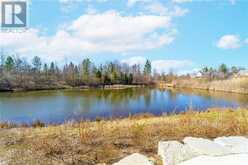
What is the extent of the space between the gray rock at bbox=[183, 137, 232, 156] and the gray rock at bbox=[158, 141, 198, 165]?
83 mm

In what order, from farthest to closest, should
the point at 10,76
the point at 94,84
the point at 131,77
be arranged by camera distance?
the point at 131,77, the point at 94,84, the point at 10,76

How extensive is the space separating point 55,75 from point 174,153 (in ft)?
139

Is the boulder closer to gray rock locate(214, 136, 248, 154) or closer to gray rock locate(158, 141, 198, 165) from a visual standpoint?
gray rock locate(158, 141, 198, 165)

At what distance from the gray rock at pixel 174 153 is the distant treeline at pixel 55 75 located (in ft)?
104

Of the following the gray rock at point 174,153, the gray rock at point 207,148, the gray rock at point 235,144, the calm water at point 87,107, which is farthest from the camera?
the calm water at point 87,107

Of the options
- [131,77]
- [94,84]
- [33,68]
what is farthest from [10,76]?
[131,77]

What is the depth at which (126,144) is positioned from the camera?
12.3ft

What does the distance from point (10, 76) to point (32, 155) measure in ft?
116

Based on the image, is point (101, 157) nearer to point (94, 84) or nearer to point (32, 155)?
point (32, 155)

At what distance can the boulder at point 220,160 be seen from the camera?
2736 millimetres

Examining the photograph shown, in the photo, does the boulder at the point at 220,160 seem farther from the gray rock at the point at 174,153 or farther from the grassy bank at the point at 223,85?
the grassy bank at the point at 223,85

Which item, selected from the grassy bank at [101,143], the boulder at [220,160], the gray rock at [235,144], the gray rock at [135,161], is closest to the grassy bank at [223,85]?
the grassy bank at [101,143]

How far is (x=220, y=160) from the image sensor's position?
2.79 metres

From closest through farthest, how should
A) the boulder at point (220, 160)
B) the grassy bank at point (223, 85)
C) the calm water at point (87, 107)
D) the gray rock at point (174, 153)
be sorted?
the boulder at point (220, 160) → the gray rock at point (174, 153) → the calm water at point (87, 107) → the grassy bank at point (223, 85)
